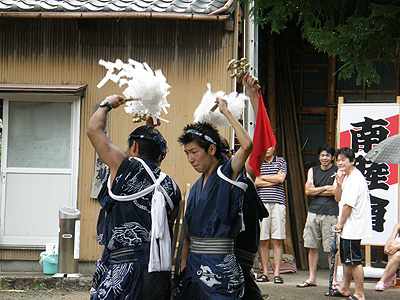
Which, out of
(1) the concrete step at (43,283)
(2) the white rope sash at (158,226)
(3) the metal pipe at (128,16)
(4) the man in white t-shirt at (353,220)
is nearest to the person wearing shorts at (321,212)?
(4) the man in white t-shirt at (353,220)

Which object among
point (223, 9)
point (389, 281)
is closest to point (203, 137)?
point (223, 9)

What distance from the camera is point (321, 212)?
10.2 meters

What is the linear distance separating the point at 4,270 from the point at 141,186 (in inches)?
249

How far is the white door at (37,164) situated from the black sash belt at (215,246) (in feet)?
19.0

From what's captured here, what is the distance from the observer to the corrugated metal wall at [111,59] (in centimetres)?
1032

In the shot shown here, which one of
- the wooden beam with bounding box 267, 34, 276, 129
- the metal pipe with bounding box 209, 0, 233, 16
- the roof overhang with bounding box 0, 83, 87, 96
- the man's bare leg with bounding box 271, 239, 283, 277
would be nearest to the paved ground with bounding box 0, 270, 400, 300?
the man's bare leg with bounding box 271, 239, 283, 277

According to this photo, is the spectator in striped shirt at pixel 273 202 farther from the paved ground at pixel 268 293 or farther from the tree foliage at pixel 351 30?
the tree foliage at pixel 351 30

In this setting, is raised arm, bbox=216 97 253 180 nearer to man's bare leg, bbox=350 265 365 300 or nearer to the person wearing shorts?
man's bare leg, bbox=350 265 365 300

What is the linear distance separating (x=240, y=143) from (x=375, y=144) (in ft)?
19.6

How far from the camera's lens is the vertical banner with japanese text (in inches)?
401

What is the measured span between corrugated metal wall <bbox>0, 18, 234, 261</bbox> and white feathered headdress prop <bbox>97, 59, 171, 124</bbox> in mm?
4855

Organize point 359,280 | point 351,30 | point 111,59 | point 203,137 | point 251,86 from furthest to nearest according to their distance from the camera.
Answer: point 111,59
point 359,280
point 351,30
point 251,86
point 203,137

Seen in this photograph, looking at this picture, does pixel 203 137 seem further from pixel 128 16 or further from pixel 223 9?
pixel 128 16

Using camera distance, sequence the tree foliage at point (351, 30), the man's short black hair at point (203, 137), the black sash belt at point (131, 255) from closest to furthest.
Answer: the black sash belt at point (131, 255) → the man's short black hair at point (203, 137) → the tree foliage at point (351, 30)
